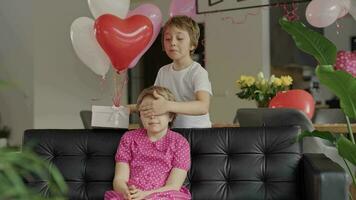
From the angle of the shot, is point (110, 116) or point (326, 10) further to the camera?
point (326, 10)

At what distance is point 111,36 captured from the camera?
239cm

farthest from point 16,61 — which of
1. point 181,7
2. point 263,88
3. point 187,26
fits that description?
point 187,26

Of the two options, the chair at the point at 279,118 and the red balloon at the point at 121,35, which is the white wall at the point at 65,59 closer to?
the chair at the point at 279,118

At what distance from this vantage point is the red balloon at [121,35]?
7.88ft

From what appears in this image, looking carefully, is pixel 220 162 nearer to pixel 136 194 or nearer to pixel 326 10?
pixel 136 194

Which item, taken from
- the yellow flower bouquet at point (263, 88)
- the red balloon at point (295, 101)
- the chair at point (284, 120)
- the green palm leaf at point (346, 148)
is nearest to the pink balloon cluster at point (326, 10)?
the yellow flower bouquet at point (263, 88)

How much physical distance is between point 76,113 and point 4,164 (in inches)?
241

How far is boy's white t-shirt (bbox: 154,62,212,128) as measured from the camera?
2.19 m

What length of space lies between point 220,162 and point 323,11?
197cm

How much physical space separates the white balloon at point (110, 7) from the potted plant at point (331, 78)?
39.5 inches

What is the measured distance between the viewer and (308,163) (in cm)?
192

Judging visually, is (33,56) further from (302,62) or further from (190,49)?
(190,49)

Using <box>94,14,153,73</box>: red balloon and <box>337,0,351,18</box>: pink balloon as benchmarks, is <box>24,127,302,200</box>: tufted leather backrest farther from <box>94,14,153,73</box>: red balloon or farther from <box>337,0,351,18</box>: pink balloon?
<box>337,0,351,18</box>: pink balloon

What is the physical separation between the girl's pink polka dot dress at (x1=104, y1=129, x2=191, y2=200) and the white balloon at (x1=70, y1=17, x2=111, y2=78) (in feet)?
2.38
